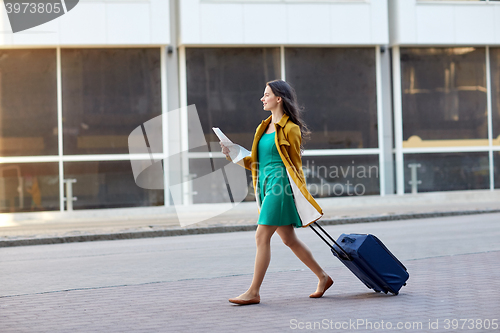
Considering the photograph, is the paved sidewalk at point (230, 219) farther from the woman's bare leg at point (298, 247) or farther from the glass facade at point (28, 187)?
the woman's bare leg at point (298, 247)

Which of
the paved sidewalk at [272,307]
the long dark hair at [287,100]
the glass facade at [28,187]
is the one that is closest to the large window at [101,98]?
the glass facade at [28,187]

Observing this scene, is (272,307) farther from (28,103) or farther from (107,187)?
(28,103)

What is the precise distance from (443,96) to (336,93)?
11.4 ft

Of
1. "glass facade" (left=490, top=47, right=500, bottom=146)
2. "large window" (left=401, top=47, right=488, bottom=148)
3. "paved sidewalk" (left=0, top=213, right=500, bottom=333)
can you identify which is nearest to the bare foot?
"paved sidewalk" (left=0, top=213, right=500, bottom=333)

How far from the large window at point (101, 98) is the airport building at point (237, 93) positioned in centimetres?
3

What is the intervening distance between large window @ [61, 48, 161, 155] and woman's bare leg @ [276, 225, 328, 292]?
13109 mm

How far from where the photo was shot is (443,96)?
20.3m

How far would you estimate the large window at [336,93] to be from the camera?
19.4m

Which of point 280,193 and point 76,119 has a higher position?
point 76,119

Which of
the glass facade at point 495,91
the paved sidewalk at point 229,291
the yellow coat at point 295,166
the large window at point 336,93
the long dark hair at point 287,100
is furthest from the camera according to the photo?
the glass facade at point 495,91

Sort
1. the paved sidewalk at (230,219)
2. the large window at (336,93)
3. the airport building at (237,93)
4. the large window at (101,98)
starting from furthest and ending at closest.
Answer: the large window at (336,93)
the large window at (101,98)
the airport building at (237,93)
the paved sidewalk at (230,219)

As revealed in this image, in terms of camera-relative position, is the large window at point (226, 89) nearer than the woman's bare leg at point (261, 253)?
No

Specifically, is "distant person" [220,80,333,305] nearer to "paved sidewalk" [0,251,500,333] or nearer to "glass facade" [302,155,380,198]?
"paved sidewalk" [0,251,500,333]
